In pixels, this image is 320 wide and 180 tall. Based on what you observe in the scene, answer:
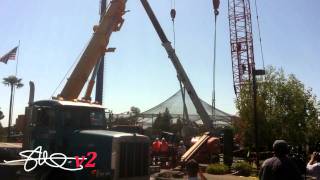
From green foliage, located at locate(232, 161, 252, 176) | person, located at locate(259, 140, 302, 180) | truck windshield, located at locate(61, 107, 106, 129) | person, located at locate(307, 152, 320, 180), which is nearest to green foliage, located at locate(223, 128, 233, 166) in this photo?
green foliage, located at locate(232, 161, 252, 176)

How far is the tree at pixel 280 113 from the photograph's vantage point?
42062 millimetres

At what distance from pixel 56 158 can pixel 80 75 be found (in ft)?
26.7

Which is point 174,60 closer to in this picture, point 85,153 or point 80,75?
point 80,75

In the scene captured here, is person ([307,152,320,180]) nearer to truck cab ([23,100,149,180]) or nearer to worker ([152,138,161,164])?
truck cab ([23,100,149,180])

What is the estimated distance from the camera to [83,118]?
13.1 m

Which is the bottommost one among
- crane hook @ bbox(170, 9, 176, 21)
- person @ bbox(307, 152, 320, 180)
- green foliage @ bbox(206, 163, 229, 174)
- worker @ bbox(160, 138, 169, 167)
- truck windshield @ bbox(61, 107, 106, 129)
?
green foliage @ bbox(206, 163, 229, 174)

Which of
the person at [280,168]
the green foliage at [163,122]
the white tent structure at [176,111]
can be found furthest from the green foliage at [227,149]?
the white tent structure at [176,111]

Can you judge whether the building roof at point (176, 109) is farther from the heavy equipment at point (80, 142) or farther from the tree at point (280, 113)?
the heavy equipment at point (80, 142)

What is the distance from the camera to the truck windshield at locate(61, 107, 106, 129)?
12.7 meters

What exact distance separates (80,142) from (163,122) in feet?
165

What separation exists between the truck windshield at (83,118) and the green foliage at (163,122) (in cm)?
4570

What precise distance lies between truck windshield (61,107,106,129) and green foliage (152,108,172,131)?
150 feet

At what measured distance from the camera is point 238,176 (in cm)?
2275

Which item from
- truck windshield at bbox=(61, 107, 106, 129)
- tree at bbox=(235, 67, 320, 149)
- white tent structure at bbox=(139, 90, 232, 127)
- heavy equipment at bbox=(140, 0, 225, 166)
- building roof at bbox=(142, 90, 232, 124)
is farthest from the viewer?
building roof at bbox=(142, 90, 232, 124)
